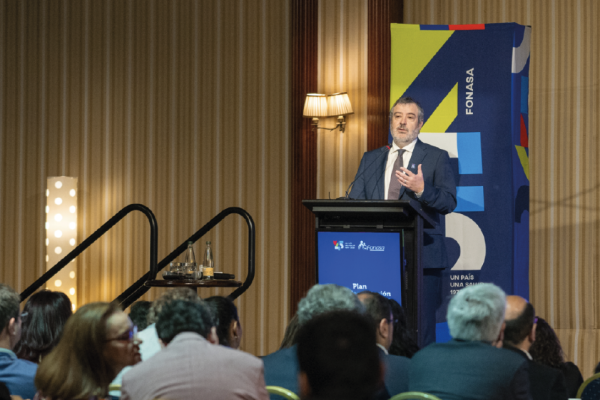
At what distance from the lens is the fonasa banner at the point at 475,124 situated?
455 cm

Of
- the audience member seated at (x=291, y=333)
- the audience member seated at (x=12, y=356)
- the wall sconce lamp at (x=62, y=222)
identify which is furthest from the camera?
the wall sconce lamp at (x=62, y=222)

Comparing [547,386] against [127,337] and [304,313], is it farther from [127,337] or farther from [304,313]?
[127,337]

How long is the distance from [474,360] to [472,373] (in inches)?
1.6

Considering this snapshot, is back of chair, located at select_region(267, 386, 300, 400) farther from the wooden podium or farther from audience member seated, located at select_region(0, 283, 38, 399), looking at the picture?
the wooden podium

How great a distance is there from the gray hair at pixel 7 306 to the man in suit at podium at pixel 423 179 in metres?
1.99

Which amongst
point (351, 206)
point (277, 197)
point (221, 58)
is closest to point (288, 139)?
point (277, 197)

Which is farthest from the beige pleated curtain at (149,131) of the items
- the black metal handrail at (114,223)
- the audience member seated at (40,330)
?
the audience member seated at (40,330)

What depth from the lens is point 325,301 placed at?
7.15 feet

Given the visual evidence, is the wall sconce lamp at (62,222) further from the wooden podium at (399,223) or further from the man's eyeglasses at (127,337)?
the man's eyeglasses at (127,337)

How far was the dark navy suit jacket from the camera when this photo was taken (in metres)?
3.60

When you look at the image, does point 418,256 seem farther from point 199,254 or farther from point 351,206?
point 199,254

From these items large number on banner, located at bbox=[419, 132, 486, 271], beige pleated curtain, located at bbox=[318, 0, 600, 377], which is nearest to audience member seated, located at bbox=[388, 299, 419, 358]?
large number on banner, located at bbox=[419, 132, 486, 271]

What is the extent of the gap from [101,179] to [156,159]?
25.0 inches

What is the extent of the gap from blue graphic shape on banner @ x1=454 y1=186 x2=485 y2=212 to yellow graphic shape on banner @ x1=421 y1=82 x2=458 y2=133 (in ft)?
1.45
